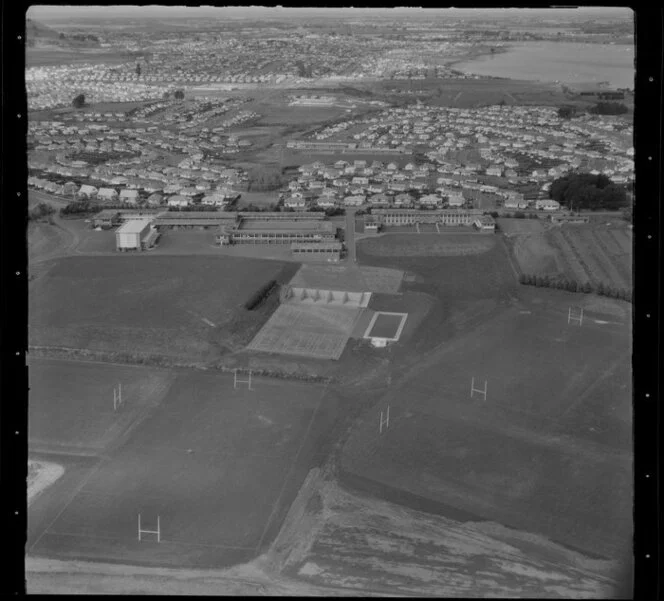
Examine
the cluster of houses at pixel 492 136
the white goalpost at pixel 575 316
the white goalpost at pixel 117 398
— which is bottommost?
the white goalpost at pixel 117 398

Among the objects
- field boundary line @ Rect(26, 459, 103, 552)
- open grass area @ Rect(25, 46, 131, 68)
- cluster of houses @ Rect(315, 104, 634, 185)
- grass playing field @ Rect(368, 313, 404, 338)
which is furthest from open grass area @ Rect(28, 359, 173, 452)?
cluster of houses @ Rect(315, 104, 634, 185)

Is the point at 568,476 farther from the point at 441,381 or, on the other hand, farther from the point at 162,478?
the point at 162,478

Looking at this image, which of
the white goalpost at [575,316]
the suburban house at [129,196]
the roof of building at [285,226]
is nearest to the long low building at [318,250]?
the roof of building at [285,226]

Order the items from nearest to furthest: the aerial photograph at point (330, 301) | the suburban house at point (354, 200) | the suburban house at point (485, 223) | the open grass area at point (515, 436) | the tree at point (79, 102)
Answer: the aerial photograph at point (330, 301), the open grass area at point (515, 436), the tree at point (79, 102), the suburban house at point (485, 223), the suburban house at point (354, 200)

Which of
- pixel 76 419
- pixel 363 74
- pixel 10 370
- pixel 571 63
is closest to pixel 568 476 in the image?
pixel 76 419

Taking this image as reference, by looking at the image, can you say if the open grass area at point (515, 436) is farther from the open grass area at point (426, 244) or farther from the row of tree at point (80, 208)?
the row of tree at point (80, 208)
